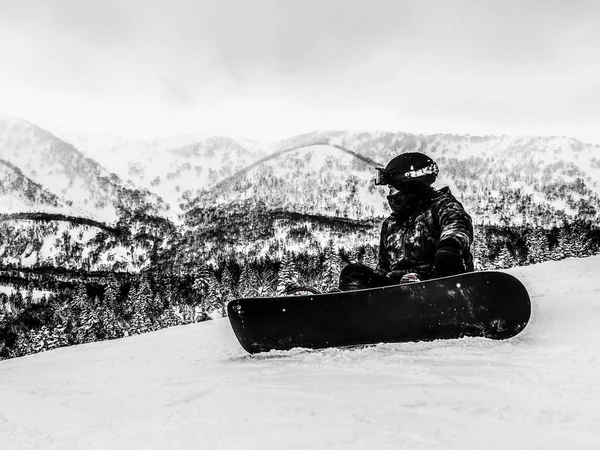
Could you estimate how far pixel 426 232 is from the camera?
5445 mm

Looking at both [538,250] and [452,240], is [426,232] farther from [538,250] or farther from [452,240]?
[538,250]

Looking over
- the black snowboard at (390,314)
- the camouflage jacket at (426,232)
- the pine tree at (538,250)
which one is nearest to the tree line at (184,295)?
the pine tree at (538,250)

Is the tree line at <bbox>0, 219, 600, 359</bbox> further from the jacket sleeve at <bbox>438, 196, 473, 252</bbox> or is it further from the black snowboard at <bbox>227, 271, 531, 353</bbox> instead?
the jacket sleeve at <bbox>438, 196, 473, 252</bbox>

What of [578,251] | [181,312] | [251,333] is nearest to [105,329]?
[181,312]

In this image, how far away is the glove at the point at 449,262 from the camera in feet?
15.2

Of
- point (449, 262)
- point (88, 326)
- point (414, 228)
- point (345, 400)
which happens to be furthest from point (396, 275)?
point (88, 326)

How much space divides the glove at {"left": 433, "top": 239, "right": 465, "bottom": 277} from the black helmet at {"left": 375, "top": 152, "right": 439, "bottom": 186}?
128cm

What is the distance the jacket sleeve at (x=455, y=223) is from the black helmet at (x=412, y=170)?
0.44m

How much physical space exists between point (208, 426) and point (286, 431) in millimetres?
483

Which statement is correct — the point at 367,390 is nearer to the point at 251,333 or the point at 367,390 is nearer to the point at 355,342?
the point at 355,342

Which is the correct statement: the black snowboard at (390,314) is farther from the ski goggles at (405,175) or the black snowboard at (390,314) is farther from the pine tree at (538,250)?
the pine tree at (538,250)

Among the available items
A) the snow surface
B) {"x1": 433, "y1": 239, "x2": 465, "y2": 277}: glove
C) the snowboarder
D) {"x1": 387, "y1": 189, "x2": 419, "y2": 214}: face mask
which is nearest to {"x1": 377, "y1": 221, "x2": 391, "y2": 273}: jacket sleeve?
the snowboarder

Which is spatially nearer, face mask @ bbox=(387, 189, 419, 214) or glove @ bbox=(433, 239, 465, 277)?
glove @ bbox=(433, 239, 465, 277)

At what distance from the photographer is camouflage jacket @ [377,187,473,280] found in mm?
5012
